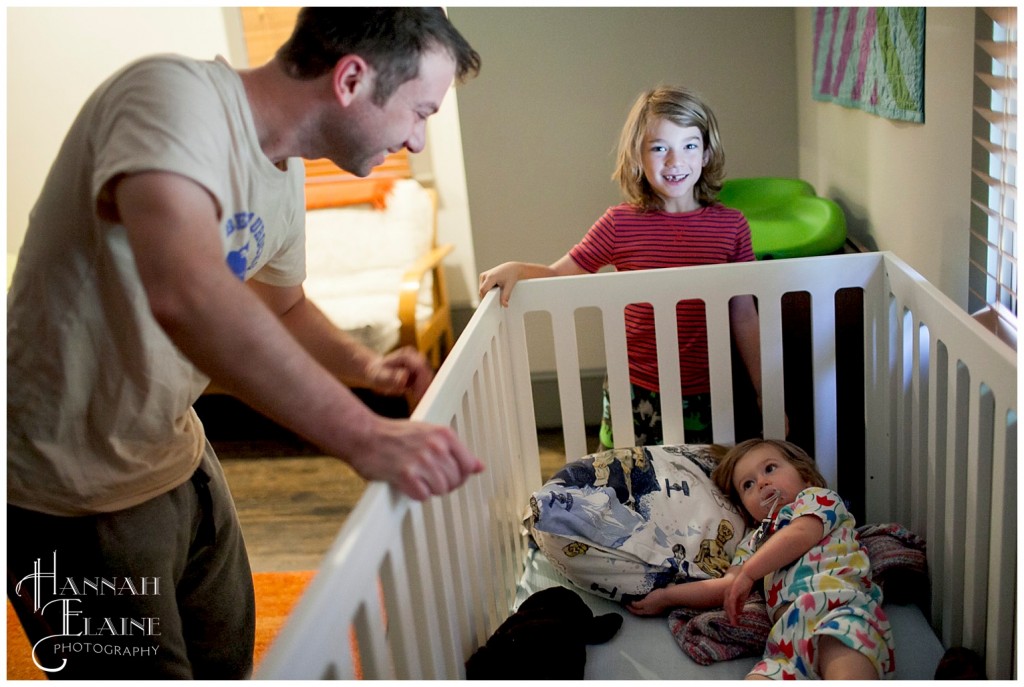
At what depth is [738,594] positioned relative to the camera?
138 centimetres

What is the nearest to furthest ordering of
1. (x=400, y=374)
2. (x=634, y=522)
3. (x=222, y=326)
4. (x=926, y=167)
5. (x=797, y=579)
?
1. (x=222, y=326)
2. (x=400, y=374)
3. (x=797, y=579)
4. (x=634, y=522)
5. (x=926, y=167)

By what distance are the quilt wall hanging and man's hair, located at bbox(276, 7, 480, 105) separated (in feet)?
3.29

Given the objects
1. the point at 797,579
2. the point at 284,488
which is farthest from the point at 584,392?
the point at 797,579

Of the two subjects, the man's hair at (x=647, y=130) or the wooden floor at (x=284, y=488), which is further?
the wooden floor at (x=284, y=488)

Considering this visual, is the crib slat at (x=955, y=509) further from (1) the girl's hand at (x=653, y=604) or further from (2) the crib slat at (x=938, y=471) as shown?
(1) the girl's hand at (x=653, y=604)

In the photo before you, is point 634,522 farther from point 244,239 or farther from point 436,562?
point 244,239

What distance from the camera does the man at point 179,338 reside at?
2.60 feet

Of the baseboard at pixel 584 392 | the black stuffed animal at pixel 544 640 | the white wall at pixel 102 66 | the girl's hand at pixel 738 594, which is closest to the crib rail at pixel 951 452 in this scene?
the girl's hand at pixel 738 594

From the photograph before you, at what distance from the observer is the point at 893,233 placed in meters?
1.90

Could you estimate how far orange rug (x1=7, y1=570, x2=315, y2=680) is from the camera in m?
→ 1.98

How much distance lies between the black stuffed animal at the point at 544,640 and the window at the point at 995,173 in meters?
0.72

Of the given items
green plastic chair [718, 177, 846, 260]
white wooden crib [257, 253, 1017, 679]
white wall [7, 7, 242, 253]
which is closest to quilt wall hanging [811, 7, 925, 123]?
green plastic chair [718, 177, 846, 260]

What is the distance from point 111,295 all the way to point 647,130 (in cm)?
119

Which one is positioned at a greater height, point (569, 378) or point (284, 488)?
point (569, 378)
